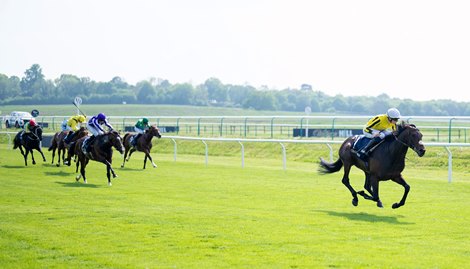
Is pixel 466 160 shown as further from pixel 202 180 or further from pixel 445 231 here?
pixel 445 231

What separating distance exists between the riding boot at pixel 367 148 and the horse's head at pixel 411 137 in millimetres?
532

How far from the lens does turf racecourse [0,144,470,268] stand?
27.6 ft

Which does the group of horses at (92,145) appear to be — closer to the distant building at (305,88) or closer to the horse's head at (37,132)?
the horse's head at (37,132)

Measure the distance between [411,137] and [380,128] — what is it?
0.92m

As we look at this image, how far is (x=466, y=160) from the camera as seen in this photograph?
74.7 ft

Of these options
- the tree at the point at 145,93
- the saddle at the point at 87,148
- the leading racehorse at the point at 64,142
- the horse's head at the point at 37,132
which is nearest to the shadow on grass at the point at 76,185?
the saddle at the point at 87,148

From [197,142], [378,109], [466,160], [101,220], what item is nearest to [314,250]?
[101,220]

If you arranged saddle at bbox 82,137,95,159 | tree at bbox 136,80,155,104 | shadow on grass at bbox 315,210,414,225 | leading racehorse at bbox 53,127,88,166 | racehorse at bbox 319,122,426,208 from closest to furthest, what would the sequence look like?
1. shadow on grass at bbox 315,210,414,225
2. racehorse at bbox 319,122,426,208
3. saddle at bbox 82,137,95,159
4. leading racehorse at bbox 53,127,88,166
5. tree at bbox 136,80,155,104

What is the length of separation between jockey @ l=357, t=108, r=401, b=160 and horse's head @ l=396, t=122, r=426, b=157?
37 cm

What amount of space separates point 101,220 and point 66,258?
9.57 feet

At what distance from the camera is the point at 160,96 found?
121 metres

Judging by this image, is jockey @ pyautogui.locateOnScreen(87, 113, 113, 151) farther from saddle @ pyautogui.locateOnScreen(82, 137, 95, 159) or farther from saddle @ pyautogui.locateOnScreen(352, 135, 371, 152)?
saddle @ pyautogui.locateOnScreen(352, 135, 371, 152)

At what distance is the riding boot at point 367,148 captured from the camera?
13555 millimetres

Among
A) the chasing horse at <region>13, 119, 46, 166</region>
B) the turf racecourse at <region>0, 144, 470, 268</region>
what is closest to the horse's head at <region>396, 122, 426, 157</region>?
the turf racecourse at <region>0, 144, 470, 268</region>
